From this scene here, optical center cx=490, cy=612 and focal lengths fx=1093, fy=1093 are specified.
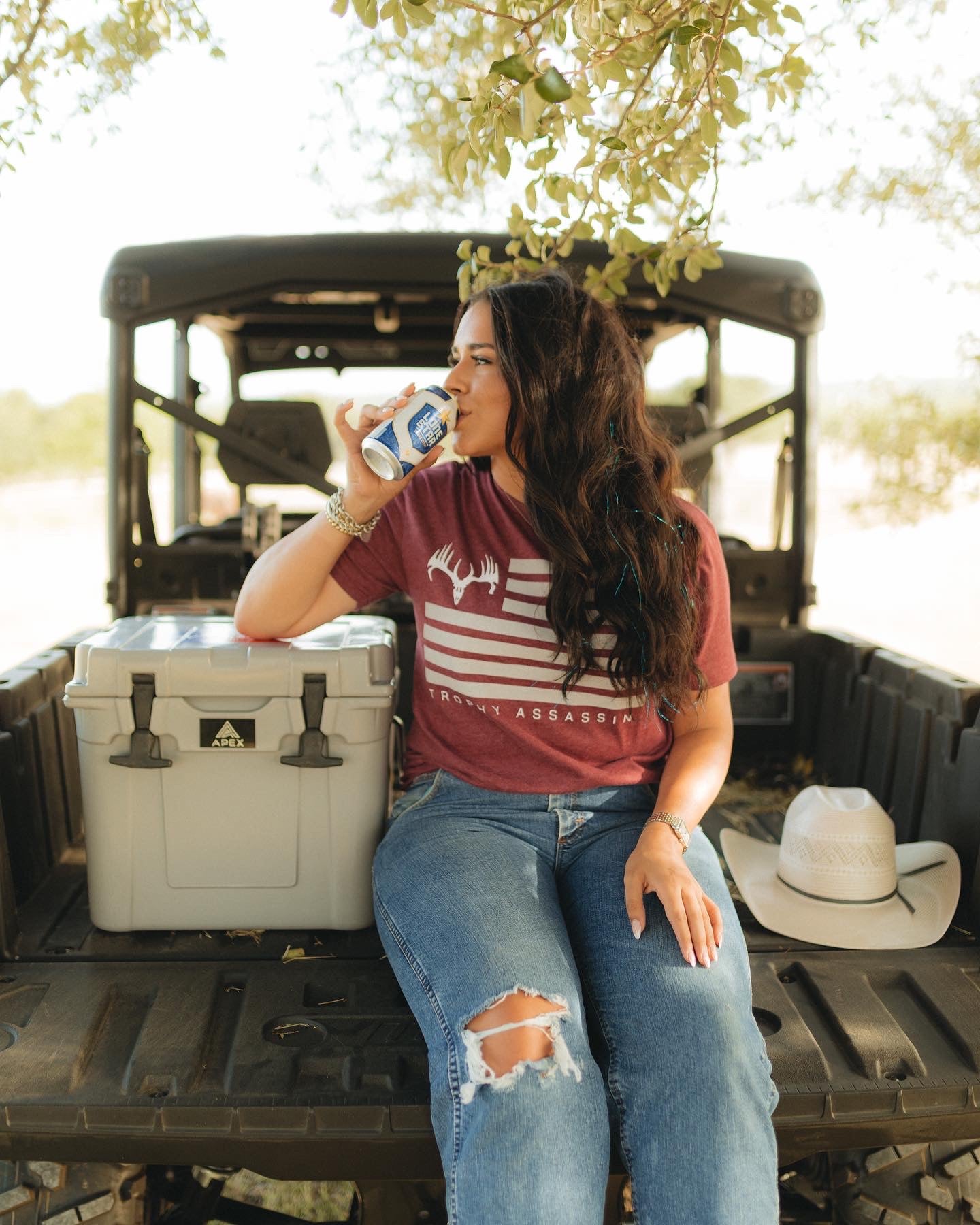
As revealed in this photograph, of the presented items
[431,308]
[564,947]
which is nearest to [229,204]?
[431,308]

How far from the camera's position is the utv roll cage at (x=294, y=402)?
276 cm

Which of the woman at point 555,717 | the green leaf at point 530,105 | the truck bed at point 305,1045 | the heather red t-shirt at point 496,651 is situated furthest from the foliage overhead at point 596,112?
the truck bed at point 305,1045

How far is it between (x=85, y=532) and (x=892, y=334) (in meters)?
14.7

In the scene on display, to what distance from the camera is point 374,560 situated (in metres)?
2.03

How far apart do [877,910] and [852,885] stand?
0.23 ft

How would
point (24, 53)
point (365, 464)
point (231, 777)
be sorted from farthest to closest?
point (24, 53)
point (231, 777)
point (365, 464)

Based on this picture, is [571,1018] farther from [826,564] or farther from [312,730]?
[826,564]

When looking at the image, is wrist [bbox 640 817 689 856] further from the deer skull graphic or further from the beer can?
the beer can

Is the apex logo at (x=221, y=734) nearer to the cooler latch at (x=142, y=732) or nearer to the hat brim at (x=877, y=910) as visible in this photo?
the cooler latch at (x=142, y=732)

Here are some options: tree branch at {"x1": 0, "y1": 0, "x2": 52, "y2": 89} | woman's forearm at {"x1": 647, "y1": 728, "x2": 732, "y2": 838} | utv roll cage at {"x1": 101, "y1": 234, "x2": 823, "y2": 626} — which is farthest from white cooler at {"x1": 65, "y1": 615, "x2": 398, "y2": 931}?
tree branch at {"x1": 0, "y1": 0, "x2": 52, "y2": 89}

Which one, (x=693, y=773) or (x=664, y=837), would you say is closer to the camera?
(x=664, y=837)

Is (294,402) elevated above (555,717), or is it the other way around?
(294,402)

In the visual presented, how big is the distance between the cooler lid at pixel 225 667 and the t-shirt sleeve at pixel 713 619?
0.57 meters

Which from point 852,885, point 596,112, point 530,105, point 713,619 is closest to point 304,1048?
point 713,619
